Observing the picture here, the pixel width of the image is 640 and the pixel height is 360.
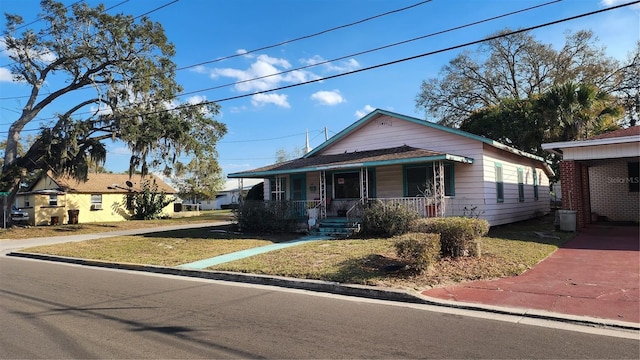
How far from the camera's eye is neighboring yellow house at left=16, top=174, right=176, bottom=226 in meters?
30.7

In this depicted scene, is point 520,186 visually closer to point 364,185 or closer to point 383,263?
point 364,185

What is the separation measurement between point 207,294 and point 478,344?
5001mm

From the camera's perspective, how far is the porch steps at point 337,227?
15.3 metres

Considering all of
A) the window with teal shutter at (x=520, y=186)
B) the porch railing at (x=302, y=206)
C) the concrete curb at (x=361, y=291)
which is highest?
the window with teal shutter at (x=520, y=186)

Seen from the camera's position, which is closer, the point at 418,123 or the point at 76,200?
the point at 418,123

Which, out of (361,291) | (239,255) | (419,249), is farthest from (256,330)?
(239,255)

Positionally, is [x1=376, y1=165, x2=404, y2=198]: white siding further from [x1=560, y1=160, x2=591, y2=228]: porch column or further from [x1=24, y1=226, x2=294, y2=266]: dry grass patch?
[x1=560, y1=160, x2=591, y2=228]: porch column

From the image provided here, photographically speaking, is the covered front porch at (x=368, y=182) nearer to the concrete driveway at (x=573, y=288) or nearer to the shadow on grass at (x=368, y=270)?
the shadow on grass at (x=368, y=270)

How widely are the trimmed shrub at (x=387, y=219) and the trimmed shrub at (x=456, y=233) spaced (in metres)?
4.17

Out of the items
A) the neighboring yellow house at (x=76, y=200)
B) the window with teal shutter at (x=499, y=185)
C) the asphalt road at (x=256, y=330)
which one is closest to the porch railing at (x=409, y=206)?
the window with teal shutter at (x=499, y=185)

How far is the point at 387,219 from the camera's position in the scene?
1412 centimetres

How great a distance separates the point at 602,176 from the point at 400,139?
375 inches

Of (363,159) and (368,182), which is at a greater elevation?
(363,159)

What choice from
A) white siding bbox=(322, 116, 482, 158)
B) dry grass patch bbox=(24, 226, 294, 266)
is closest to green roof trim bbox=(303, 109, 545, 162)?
white siding bbox=(322, 116, 482, 158)
